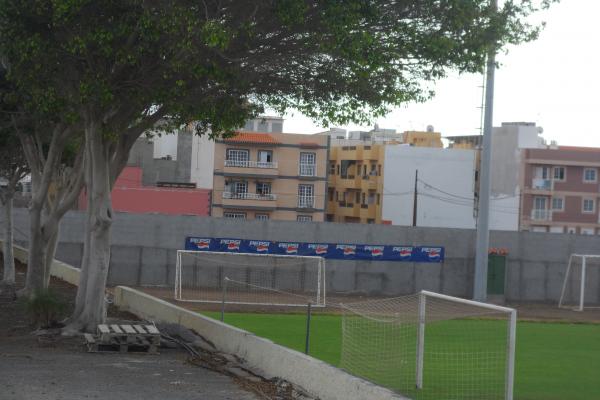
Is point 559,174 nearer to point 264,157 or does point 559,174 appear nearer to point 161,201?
point 264,157

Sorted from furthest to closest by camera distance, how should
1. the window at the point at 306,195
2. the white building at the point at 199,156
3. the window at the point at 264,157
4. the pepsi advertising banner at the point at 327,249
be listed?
the white building at the point at 199,156
the window at the point at 306,195
the window at the point at 264,157
the pepsi advertising banner at the point at 327,249

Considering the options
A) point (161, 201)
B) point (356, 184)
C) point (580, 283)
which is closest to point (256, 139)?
point (356, 184)

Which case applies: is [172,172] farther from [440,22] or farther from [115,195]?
[440,22]

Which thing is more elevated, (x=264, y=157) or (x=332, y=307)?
(x=264, y=157)

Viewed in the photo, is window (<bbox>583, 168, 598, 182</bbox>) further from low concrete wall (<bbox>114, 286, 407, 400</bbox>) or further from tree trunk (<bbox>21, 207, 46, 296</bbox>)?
low concrete wall (<bbox>114, 286, 407, 400</bbox>)

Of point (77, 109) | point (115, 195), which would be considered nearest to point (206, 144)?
point (115, 195)

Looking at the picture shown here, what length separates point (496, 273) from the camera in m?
45.0

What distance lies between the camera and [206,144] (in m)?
83.7

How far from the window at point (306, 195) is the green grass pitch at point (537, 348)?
4663 cm

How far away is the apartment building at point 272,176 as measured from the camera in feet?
265

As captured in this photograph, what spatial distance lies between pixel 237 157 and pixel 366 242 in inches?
1490

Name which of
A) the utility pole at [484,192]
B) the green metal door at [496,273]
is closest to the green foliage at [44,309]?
the utility pole at [484,192]

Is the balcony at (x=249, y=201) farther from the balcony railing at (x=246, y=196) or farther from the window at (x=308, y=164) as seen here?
the window at (x=308, y=164)

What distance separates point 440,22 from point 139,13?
18.1 ft
